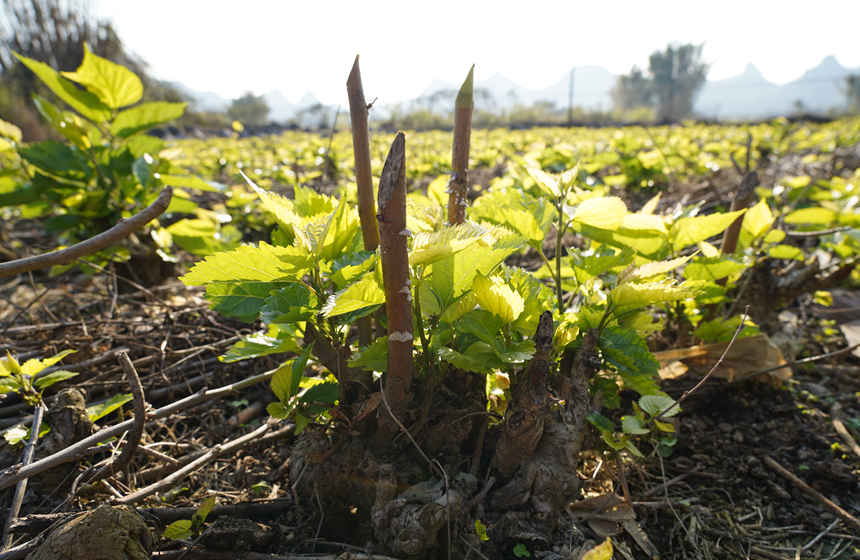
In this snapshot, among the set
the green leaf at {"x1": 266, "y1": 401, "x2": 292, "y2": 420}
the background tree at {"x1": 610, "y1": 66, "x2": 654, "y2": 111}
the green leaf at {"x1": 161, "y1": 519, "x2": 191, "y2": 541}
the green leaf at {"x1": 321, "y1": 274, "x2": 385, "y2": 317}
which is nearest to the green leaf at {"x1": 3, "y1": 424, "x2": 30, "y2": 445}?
the green leaf at {"x1": 161, "y1": 519, "x2": 191, "y2": 541}

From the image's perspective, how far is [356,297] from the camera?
0.64 meters

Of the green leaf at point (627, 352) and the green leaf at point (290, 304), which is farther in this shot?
the green leaf at point (627, 352)

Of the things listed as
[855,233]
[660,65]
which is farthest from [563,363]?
[660,65]

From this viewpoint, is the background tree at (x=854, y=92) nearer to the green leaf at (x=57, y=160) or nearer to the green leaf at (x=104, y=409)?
the green leaf at (x=57, y=160)

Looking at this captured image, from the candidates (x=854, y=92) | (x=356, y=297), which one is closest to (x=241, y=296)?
(x=356, y=297)

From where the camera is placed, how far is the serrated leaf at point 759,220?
1.33 metres

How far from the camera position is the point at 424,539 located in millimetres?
740

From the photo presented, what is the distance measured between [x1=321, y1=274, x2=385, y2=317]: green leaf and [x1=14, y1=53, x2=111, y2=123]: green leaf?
1533mm

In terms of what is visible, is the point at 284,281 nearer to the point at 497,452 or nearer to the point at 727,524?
the point at 497,452

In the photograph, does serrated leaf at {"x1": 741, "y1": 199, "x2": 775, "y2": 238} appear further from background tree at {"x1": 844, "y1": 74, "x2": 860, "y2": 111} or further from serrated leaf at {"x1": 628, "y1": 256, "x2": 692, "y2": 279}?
background tree at {"x1": 844, "y1": 74, "x2": 860, "y2": 111}

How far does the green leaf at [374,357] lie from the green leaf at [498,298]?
0.18m

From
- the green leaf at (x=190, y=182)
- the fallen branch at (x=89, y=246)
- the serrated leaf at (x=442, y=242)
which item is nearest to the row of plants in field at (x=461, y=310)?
the serrated leaf at (x=442, y=242)

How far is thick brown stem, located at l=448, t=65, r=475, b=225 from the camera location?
0.89 m

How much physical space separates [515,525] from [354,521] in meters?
0.33
